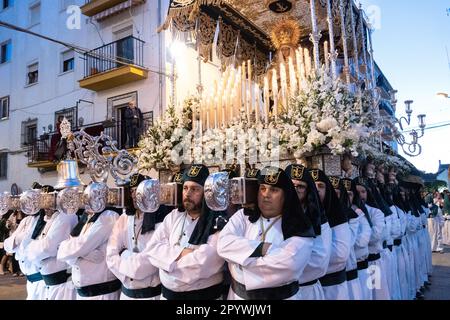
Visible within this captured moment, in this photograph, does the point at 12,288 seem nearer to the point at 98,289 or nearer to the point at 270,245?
the point at 98,289

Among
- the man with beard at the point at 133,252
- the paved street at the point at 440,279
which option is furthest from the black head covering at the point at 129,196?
the paved street at the point at 440,279

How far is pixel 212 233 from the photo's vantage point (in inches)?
106

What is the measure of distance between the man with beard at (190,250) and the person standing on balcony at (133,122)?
301 inches

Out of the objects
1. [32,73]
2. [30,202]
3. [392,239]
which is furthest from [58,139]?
[392,239]

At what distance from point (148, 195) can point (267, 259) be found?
90cm

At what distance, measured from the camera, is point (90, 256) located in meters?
3.30

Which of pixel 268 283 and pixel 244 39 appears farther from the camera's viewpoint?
pixel 244 39

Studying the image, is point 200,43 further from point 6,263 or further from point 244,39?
point 6,263

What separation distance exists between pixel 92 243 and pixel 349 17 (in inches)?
246

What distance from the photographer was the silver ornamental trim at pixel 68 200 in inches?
124

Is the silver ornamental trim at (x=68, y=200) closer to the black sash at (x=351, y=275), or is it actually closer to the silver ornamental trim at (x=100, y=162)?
the silver ornamental trim at (x=100, y=162)

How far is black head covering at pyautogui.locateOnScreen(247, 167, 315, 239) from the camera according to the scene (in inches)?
95.4

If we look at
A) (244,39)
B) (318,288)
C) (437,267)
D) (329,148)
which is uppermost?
(244,39)
